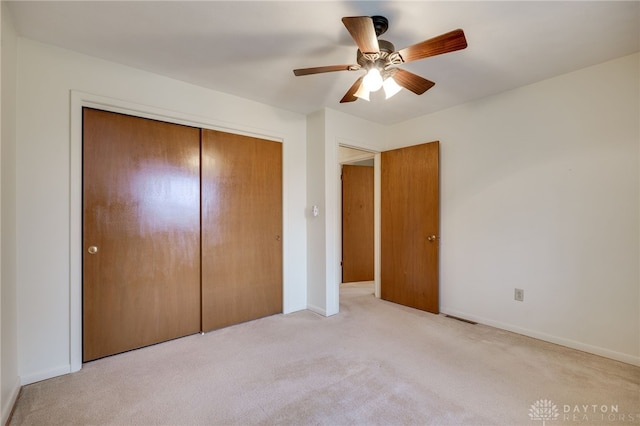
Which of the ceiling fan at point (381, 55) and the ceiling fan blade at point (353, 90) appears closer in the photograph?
the ceiling fan at point (381, 55)

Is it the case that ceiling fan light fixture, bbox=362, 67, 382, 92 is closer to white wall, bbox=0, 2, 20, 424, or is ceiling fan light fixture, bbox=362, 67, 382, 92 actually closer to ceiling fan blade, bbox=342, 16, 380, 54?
ceiling fan blade, bbox=342, 16, 380, 54

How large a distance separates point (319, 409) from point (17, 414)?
1748mm

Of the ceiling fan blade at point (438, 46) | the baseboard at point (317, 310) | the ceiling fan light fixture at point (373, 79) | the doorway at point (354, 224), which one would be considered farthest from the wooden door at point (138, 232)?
the doorway at point (354, 224)

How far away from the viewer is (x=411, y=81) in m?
2.12

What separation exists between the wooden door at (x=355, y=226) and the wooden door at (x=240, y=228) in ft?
6.28

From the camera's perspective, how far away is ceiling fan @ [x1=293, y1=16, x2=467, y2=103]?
5.04ft

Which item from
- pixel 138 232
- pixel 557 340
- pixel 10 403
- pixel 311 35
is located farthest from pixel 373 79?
pixel 10 403

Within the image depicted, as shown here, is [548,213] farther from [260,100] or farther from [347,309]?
[260,100]

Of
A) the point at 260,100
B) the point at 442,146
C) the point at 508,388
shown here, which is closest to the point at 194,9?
the point at 260,100

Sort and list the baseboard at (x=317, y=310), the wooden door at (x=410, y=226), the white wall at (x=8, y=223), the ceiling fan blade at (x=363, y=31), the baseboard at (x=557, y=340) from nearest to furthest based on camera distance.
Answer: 1. the ceiling fan blade at (x=363, y=31)
2. the white wall at (x=8, y=223)
3. the baseboard at (x=557, y=340)
4. the baseboard at (x=317, y=310)
5. the wooden door at (x=410, y=226)

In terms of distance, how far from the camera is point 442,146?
3486mm

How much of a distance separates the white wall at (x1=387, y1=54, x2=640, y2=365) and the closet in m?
2.06

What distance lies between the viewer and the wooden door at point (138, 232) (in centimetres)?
232

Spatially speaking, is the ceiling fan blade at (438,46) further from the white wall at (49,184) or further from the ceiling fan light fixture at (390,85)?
the white wall at (49,184)
